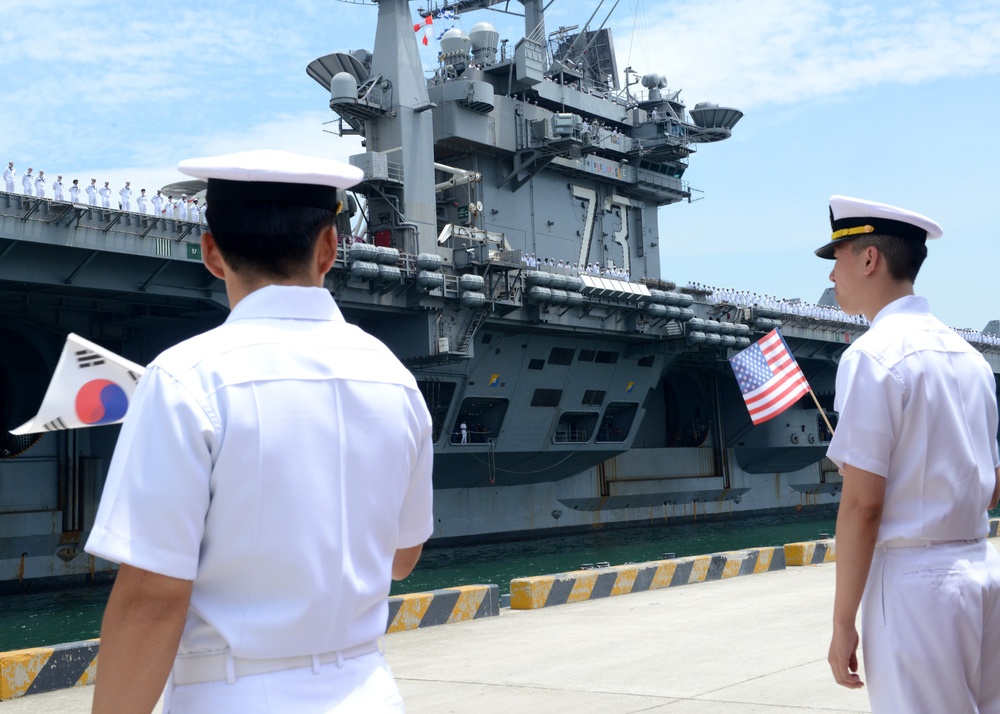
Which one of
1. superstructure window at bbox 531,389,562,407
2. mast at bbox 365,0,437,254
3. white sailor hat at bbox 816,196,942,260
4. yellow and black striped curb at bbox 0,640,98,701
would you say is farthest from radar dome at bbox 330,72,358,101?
white sailor hat at bbox 816,196,942,260

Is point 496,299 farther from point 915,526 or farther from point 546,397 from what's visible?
point 915,526

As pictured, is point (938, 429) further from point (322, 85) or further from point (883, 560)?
point (322, 85)

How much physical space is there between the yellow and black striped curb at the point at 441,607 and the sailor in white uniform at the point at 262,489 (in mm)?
7528

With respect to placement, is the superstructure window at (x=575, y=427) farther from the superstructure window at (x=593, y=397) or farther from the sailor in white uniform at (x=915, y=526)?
the sailor in white uniform at (x=915, y=526)

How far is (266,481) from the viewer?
74.9 inches

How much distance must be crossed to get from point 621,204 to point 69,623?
22.5 meters

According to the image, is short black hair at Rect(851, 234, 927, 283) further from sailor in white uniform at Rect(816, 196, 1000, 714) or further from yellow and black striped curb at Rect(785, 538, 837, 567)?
yellow and black striped curb at Rect(785, 538, 837, 567)

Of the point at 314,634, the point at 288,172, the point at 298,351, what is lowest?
the point at 314,634

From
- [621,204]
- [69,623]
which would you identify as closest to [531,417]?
[621,204]

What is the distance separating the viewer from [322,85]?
27.9 metres

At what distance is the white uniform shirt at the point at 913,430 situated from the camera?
9.91 ft

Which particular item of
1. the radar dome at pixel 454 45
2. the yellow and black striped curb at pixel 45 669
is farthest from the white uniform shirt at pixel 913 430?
the radar dome at pixel 454 45

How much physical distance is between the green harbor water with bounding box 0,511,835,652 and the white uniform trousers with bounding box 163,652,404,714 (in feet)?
48.2

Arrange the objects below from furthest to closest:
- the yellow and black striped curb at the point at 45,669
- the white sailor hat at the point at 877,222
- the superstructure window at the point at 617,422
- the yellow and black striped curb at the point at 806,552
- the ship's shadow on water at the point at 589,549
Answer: the superstructure window at the point at 617,422
the ship's shadow on water at the point at 589,549
the yellow and black striped curb at the point at 806,552
the yellow and black striped curb at the point at 45,669
the white sailor hat at the point at 877,222
